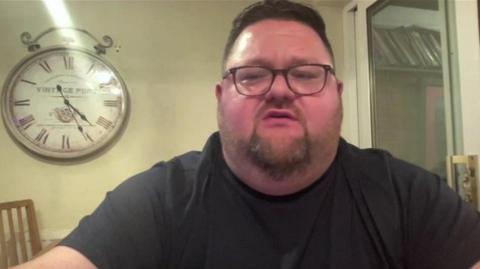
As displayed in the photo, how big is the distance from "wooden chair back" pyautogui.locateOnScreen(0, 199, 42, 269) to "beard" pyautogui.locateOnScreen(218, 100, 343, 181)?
4.83ft

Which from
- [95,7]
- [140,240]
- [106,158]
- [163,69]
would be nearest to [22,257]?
[106,158]

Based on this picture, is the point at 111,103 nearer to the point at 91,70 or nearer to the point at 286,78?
the point at 91,70

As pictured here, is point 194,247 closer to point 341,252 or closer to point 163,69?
point 341,252

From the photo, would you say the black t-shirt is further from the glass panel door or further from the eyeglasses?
the glass panel door

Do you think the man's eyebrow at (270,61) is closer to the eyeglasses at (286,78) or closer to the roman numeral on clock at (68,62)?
the eyeglasses at (286,78)

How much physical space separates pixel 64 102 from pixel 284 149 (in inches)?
61.5

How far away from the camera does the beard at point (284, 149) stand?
72cm

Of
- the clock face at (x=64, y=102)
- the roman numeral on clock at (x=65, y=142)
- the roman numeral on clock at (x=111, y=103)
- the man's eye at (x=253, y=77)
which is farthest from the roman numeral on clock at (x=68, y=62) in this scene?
the man's eye at (x=253, y=77)

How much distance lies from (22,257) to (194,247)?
1464mm

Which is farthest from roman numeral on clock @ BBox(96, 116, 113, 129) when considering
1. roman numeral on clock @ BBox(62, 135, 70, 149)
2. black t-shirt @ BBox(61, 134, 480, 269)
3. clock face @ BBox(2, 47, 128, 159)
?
black t-shirt @ BBox(61, 134, 480, 269)

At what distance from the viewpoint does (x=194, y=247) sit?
2.35 feet

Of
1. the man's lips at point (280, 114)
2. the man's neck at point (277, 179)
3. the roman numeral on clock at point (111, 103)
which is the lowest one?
the man's neck at point (277, 179)

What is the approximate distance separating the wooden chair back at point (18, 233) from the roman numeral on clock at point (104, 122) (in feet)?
1.60

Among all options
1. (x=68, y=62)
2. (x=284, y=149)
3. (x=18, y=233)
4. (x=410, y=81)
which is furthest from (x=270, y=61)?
(x=18, y=233)
